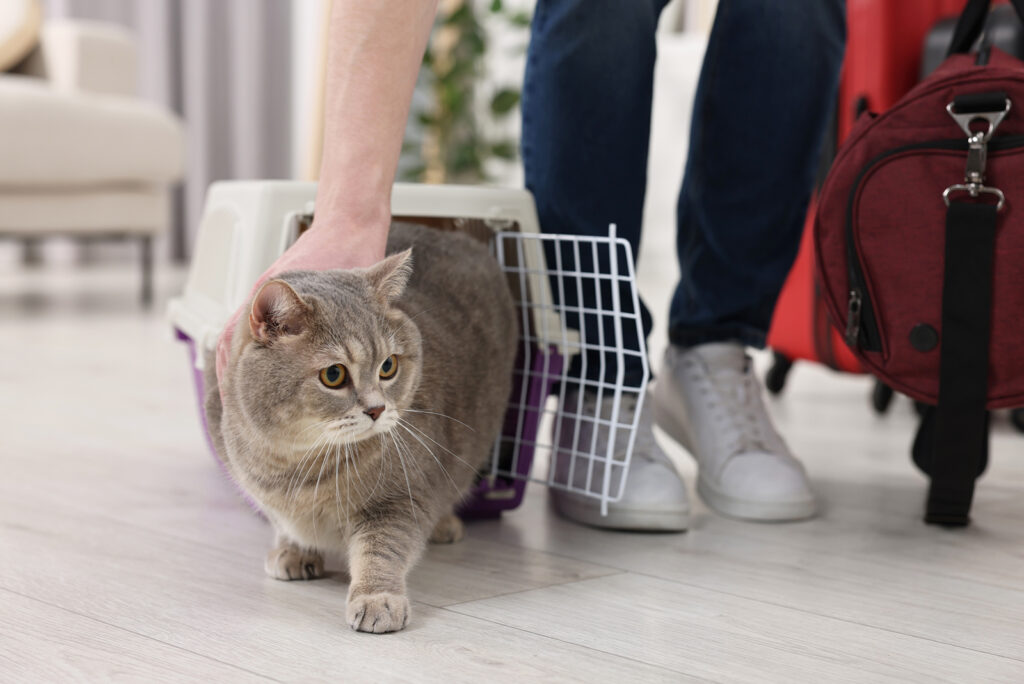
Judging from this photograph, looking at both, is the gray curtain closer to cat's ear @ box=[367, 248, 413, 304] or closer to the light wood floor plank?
cat's ear @ box=[367, 248, 413, 304]

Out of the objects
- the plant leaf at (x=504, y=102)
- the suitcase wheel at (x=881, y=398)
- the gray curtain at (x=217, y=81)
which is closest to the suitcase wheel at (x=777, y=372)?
the suitcase wheel at (x=881, y=398)

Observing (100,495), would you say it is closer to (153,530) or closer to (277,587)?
(153,530)

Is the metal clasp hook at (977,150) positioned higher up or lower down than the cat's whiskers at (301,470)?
higher up

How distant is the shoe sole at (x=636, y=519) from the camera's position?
1149mm

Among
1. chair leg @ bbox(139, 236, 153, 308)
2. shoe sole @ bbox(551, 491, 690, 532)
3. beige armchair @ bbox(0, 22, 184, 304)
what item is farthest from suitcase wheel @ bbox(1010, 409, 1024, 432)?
chair leg @ bbox(139, 236, 153, 308)

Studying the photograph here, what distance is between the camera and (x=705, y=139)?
130 cm

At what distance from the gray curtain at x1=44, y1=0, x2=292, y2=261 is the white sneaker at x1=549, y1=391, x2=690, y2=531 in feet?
13.5

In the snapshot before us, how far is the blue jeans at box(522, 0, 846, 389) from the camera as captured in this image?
1157mm

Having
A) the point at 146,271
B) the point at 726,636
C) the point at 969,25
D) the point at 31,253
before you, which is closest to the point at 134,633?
the point at 726,636

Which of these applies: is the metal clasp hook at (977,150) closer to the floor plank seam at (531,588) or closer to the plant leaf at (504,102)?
the floor plank seam at (531,588)

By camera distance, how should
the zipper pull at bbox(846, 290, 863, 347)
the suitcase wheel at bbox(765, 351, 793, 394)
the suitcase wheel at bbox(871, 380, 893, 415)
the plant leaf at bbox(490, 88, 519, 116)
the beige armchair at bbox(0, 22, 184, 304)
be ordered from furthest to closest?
the plant leaf at bbox(490, 88, 519, 116), the beige armchair at bbox(0, 22, 184, 304), the suitcase wheel at bbox(765, 351, 793, 394), the suitcase wheel at bbox(871, 380, 893, 415), the zipper pull at bbox(846, 290, 863, 347)

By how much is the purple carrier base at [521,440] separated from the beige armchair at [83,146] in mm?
2075

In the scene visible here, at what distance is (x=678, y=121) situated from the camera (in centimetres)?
383

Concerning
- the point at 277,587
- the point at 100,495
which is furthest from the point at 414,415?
the point at 100,495
